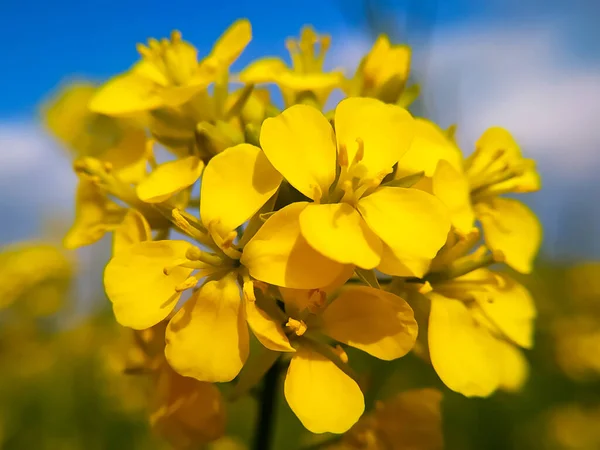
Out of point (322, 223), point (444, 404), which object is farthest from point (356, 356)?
point (322, 223)

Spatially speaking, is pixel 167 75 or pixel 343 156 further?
pixel 167 75

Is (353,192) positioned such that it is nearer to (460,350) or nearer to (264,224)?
(264,224)

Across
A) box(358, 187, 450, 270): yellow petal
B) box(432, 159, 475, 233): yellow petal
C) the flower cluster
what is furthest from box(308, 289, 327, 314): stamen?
box(432, 159, 475, 233): yellow petal

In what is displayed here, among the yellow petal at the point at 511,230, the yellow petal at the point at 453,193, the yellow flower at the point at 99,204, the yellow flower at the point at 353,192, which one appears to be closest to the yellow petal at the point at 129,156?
the yellow flower at the point at 99,204

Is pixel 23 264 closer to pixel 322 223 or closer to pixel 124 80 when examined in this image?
A: pixel 124 80

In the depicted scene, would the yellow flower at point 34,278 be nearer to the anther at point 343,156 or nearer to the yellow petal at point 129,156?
the yellow petal at point 129,156

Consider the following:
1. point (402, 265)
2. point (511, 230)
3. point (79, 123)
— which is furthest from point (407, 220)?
point (79, 123)

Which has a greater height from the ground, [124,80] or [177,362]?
[124,80]

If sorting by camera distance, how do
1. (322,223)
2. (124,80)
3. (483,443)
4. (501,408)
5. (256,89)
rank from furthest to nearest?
(501,408) < (483,443) < (256,89) < (124,80) < (322,223)
